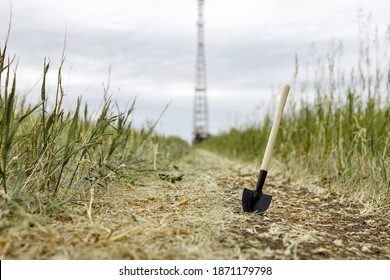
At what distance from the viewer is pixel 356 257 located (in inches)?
78.4

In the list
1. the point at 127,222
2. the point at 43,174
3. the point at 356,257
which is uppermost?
the point at 43,174

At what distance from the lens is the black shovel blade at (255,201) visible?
8.74 feet

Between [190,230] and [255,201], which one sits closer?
[190,230]

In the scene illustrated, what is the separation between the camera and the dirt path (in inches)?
65.2

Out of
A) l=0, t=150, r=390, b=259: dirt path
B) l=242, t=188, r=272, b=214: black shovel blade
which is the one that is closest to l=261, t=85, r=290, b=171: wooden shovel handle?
l=242, t=188, r=272, b=214: black shovel blade

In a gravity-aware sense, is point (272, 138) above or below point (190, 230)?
above

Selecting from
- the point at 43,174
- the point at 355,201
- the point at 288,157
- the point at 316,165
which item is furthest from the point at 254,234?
the point at 288,157

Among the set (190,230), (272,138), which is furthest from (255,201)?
(190,230)

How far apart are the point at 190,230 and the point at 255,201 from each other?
32.3 inches

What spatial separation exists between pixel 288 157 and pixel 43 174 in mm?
3515

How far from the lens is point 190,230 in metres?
1.96

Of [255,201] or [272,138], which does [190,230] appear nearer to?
[255,201]

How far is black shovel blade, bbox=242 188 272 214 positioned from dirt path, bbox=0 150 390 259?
2.1 inches
